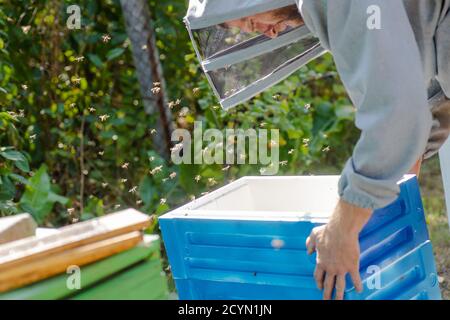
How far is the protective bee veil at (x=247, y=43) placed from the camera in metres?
1.57

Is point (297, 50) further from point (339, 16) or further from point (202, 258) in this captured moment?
point (202, 258)

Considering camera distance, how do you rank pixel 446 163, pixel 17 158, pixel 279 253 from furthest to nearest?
pixel 17 158 → pixel 446 163 → pixel 279 253

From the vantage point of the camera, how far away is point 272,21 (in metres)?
1.61

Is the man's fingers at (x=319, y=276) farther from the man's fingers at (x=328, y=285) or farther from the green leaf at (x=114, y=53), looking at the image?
the green leaf at (x=114, y=53)

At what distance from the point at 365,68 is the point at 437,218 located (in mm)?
2039

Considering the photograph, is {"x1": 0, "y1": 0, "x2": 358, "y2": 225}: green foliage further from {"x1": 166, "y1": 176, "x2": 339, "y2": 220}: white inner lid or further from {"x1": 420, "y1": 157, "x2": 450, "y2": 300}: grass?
{"x1": 166, "y1": 176, "x2": 339, "y2": 220}: white inner lid

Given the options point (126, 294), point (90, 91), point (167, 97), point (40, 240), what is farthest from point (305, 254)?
point (90, 91)

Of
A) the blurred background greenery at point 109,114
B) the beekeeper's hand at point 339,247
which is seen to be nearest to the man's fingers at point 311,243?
the beekeeper's hand at point 339,247

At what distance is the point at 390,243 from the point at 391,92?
43cm

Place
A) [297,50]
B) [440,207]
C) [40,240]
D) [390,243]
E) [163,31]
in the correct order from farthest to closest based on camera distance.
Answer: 1. [440,207]
2. [163,31]
3. [297,50]
4. [390,243]
5. [40,240]

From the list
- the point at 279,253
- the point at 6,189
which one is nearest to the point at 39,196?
the point at 6,189

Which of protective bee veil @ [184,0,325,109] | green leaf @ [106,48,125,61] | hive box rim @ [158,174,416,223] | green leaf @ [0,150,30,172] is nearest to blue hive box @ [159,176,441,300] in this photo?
hive box rim @ [158,174,416,223]

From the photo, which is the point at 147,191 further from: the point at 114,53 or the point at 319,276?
the point at 319,276
